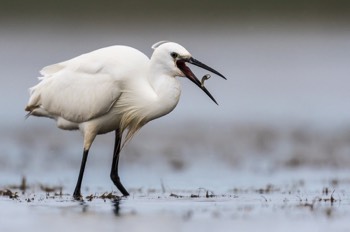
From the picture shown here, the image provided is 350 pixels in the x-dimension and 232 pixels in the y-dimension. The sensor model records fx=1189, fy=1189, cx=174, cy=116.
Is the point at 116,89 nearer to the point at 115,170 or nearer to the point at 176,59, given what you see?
the point at 176,59

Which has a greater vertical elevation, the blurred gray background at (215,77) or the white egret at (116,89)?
the blurred gray background at (215,77)

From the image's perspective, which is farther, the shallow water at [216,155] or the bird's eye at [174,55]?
the bird's eye at [174,55]

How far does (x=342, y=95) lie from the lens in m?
24.7

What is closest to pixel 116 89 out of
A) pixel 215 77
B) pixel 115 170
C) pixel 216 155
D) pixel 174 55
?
pixel 174 55

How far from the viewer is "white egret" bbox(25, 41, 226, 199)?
12609 mm

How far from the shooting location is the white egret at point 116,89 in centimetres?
1261

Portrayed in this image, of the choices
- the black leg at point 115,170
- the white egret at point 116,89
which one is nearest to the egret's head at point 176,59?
the white egret at point 116,89

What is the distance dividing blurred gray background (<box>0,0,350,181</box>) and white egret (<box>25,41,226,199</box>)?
100.0 inches

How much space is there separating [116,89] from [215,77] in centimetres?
1555

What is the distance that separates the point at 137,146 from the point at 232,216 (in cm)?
795

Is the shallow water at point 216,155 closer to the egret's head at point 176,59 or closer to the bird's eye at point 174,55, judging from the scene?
the egret's head at point 176,59

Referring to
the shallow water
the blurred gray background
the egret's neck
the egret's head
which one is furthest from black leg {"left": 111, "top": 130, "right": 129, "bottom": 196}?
the blurred gray background

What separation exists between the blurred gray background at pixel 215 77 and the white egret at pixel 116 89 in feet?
8.33

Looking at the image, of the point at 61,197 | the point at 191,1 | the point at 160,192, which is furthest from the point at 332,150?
the point at 191,1
